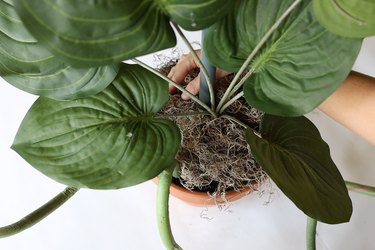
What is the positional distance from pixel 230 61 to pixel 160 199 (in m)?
0.20

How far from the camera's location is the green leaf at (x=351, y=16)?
35cm

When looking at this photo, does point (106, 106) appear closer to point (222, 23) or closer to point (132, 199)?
point (222, 23)

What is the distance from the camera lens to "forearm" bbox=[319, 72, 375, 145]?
2.00 ft

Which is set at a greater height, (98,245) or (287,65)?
(287,65)

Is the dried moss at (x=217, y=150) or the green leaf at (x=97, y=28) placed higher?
the green leaf at (x=97, y=28)

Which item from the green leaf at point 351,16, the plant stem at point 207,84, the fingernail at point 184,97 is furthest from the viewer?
the fingernail at point 184,97

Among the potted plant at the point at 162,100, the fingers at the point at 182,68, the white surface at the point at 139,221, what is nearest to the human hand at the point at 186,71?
the fingers at the point at 182,68

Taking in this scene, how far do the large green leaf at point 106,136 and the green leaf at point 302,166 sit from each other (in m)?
0.11

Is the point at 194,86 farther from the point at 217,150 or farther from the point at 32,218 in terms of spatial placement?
the point at 32,218

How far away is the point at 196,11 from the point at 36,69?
225 mm

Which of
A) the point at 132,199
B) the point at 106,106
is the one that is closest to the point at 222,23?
the point at 106,106

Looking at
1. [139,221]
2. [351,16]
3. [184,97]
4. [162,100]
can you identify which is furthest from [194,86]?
[351,16]

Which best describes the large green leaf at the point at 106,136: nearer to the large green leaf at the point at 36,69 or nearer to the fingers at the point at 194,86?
the large green leaf at the point at 36,69

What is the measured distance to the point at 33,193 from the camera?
2.73 feet
